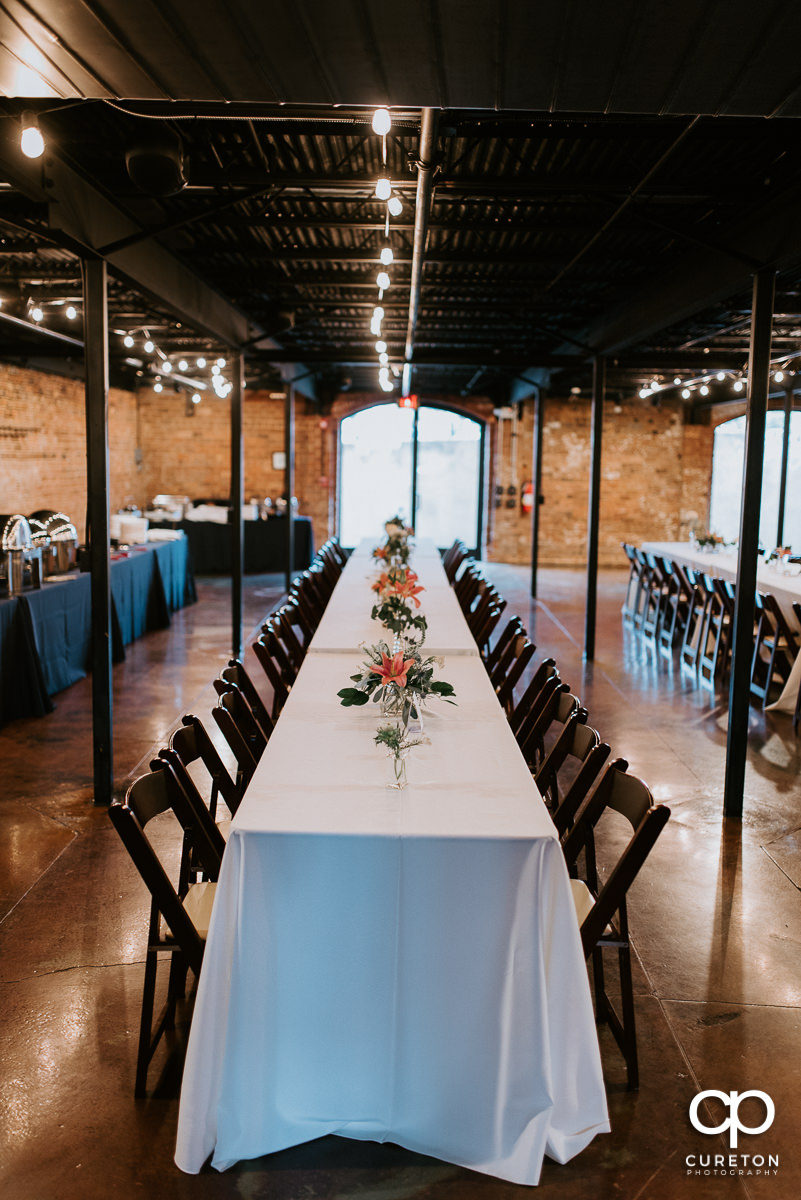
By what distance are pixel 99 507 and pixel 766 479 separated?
1486 centimetres

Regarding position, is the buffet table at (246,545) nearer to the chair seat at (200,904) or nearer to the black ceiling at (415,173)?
the black ceiling at (415,173)

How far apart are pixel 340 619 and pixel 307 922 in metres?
3.95

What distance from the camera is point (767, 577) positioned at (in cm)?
845

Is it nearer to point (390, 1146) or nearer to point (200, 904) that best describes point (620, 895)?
point (390, 1146)

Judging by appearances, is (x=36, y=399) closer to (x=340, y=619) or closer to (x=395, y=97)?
(x=340, y=619)

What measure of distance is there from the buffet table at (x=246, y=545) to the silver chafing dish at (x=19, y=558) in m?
8.52

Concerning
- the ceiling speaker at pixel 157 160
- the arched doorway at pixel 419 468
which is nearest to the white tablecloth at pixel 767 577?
the ceiling speaker at pixel 157 160

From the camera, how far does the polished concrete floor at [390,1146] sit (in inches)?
93.4

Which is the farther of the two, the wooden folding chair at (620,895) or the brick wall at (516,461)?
the brick wall at (516,461)

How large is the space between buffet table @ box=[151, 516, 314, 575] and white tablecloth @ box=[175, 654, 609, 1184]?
13.7 meters

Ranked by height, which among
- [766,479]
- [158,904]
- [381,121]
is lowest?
[158,904]

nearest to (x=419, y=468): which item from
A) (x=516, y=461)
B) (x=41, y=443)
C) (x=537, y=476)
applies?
(x=516, y=461)

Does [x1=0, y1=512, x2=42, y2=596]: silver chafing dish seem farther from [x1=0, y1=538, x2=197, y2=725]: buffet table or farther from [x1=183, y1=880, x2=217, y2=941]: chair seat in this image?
[x1=183, y1=880, x2=217, y2=941]: chair seat

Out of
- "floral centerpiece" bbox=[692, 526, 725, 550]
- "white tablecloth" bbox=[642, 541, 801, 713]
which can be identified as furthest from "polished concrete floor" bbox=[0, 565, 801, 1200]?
"floral centerpiece" bbox=[692, 526, 725, 550]
